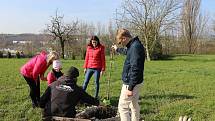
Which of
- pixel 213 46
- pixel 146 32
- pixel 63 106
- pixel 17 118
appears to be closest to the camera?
pixel 63 106

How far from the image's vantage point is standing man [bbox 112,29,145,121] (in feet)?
23.1

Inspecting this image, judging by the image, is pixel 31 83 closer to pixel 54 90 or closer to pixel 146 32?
pixel 54 90

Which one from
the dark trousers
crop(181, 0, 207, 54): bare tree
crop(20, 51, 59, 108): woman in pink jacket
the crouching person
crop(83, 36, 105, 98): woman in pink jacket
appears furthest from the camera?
crop(181, 0, 207, 54): bare tree

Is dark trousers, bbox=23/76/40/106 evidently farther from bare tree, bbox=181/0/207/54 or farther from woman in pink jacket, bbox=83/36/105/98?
bare tree, bbox=181/0/207/54

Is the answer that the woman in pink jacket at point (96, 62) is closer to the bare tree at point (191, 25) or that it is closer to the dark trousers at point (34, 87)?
the dark trousers at point (34, 87)

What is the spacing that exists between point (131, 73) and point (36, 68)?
2972 mm

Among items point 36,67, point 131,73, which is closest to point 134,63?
point 131,73

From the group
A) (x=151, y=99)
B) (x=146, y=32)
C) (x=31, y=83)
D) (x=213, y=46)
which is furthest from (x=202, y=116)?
(x=213, y=46)

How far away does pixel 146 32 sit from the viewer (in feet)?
146

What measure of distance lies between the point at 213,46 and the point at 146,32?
32119mm

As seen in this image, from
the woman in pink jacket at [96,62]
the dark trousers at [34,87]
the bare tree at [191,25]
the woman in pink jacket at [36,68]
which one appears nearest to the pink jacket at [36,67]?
the woman in pink jacket at [36,68]

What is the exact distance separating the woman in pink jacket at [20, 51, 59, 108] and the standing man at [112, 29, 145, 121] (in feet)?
7.01

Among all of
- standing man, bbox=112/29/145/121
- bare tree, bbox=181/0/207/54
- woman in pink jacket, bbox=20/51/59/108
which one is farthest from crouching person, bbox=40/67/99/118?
bare tree, bbox=181/0/207/54

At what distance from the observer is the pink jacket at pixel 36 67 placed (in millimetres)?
9047
